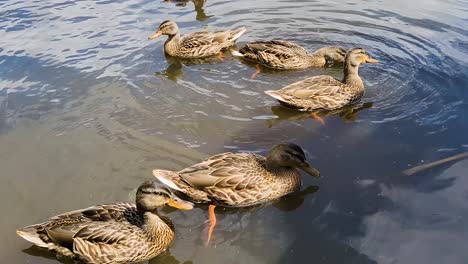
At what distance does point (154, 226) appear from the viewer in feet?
18.3

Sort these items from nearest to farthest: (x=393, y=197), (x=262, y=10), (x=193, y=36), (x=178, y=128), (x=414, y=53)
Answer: (x=393, y=197) < (x=178, y=128) < (x=414, y=53) < (x=193, y=36) < (x=262, y=10)

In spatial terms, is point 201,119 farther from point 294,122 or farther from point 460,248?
point 460,248

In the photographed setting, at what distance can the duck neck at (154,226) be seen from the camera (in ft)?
18.2

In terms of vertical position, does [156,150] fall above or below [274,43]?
below

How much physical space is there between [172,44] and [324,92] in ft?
12.1

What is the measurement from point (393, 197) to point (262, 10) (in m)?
7.15

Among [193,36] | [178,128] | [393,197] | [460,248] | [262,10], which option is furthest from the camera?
[262,10]

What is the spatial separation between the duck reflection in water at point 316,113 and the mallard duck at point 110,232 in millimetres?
2877

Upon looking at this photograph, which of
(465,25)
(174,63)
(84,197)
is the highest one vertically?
(465,25)

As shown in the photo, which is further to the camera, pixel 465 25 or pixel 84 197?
pixel 465 25

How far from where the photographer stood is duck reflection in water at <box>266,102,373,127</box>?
805 centimetres

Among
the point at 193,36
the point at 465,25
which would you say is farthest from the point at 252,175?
the point at 465,25

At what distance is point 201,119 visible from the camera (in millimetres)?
7996

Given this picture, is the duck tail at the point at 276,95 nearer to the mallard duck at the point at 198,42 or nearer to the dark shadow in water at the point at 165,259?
the mallard duck at the point at 198,42
